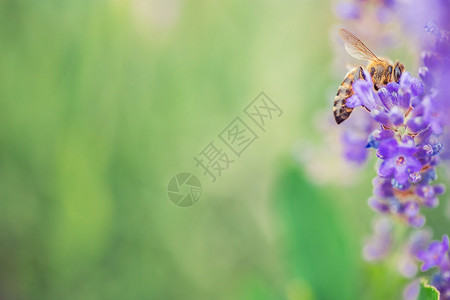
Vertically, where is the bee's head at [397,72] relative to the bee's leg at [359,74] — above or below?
below

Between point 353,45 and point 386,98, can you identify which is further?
point 353,45

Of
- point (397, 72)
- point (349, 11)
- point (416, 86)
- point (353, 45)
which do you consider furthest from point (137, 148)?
point (416, 86)

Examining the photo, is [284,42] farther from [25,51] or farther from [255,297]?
[255,297]

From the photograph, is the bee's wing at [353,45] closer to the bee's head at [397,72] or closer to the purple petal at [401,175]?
the bee's head at [397,72]

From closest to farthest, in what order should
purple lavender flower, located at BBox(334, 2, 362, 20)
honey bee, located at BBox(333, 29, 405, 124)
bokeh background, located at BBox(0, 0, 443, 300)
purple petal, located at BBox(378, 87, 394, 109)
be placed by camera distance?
purple petal, located at BBox(378, 87, 394, 109)
honey bee, located at BBox(333, 29, 405, 124)
purple lavender flower, located at BBox(334, 2, 362, 20)
bokeh background, located at BBox(0, 0, 443, 300)

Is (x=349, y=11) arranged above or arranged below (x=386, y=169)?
above

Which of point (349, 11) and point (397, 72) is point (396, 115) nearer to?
point (397, 72)

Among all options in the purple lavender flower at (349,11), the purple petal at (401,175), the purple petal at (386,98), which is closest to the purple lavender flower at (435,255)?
the purple petal at (401,175)

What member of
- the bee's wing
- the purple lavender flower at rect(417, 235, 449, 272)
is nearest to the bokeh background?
the bee's wing

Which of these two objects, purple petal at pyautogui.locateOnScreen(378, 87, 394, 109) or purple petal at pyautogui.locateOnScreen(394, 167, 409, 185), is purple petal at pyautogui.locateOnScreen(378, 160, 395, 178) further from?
purple petal at pyautogui.locateOnScreen(378, 87, 394, 109)
